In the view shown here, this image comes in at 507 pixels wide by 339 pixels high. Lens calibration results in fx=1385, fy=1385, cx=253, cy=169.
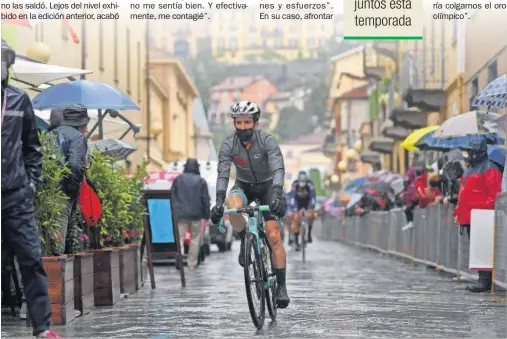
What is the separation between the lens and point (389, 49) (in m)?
56.0

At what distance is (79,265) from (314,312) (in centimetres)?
208

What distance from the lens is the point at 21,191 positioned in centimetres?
845

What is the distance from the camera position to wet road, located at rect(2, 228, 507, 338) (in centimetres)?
1021

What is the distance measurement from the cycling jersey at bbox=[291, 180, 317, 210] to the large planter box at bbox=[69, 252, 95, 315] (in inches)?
650

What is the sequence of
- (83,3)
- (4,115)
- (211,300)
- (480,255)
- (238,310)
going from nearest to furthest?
(4,115) → (83,3) → (238,310) → (211,300) → (480,255)

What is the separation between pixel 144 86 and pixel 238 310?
40.2 meters

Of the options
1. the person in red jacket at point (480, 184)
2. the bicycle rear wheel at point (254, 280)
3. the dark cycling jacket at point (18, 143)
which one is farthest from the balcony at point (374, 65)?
the dark cycling jacket at point (18, 143)

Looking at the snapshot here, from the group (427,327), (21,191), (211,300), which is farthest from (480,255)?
(21,191)

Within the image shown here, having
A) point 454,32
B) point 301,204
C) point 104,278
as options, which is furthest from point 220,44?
point 104,278

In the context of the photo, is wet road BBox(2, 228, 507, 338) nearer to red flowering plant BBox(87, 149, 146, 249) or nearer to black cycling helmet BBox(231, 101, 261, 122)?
red flowering plant BBox(87, 149, 146, 249)

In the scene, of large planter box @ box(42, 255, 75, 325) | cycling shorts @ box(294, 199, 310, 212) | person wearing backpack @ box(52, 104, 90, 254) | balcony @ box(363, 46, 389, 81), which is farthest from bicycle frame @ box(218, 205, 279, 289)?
balcony @ box(363, 46, 389, 81)

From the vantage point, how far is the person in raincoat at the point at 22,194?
841 cm

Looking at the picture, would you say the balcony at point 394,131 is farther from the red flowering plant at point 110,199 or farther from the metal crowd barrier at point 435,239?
the red flowering plant at point 110,199

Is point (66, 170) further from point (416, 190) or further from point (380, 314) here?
point (416, 190)
